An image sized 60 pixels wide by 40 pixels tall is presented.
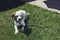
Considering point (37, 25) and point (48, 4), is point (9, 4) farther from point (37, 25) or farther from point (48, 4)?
point (37, 25)

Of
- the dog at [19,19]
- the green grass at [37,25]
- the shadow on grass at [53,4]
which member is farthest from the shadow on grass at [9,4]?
the dog at [19,19]

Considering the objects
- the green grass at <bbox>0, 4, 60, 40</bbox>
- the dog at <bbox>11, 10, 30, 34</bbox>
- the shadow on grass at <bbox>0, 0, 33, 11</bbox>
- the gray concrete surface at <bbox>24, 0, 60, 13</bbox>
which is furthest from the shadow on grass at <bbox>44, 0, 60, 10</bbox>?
the dog at <bbox>11, 10, 30, 34</bbox>

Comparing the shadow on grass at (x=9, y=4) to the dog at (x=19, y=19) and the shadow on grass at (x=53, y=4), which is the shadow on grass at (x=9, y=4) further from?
the dog at (x=19, y=19)

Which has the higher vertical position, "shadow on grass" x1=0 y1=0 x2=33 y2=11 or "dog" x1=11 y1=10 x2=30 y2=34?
"shadow on grass" x1=0 y1=0 x2=33 y2=11

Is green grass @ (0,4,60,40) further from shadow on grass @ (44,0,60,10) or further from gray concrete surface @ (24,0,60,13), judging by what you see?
shadow on grass @ (44,0,60,10)

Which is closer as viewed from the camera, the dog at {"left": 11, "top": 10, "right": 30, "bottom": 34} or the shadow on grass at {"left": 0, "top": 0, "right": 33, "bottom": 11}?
the dog at {"left": 11, "top": 10, "right": 30, "bottom": 34}

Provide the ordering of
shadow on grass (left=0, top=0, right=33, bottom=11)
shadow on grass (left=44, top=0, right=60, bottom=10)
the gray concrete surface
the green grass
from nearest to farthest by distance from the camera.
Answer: the green grass, the gray concrete surface, shadow on grass (left=44, top=0, right=60, bottom=10), shadow on grass (left=0, top=0, right=33, bottom=11)

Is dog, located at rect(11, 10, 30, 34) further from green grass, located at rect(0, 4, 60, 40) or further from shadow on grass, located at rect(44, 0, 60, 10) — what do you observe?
shadow on grass, located at rect(44, 0, 60, 10)

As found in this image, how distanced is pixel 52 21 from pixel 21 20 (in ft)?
4.00

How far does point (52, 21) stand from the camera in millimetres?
7250

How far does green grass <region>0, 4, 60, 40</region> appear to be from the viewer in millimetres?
6453

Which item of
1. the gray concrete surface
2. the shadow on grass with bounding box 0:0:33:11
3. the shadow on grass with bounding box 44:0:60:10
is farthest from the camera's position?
the shadow on grass with bounding box 0:0:33:11

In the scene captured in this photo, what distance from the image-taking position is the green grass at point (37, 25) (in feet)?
21.2

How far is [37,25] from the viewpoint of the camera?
7051 millimetres
